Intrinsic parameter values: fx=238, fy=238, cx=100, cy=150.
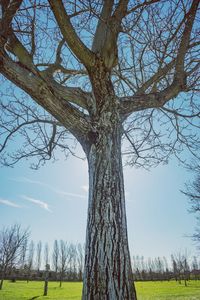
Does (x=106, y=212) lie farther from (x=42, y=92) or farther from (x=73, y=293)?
(x=73, y=293)

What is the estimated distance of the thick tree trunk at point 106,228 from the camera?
2.17 m

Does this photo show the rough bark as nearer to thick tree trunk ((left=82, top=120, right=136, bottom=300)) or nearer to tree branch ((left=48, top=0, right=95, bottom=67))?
thick tree trunk ((left=82, top=120, right=136, bottom=300))

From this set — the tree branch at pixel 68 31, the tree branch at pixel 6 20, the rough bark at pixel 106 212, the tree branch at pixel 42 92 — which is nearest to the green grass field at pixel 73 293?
the rough bark at pixel 106 212

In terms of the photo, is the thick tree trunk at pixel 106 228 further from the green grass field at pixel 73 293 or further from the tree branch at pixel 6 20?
the green grass field at pixel 73 293

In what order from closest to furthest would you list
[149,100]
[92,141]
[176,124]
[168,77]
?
[92,141], [149,100], [168,77], [176,124]

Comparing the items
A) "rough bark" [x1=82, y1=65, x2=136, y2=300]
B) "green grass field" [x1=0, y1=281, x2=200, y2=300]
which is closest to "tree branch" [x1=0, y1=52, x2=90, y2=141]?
"rough bark" [x1=82, y1=65, x2=136, y2=300]

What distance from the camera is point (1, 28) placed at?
3053mm

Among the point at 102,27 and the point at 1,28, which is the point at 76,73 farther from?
the point at 1,28

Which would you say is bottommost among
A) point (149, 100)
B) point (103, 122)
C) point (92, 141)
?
point (92, 141)

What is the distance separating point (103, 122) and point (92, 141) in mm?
289

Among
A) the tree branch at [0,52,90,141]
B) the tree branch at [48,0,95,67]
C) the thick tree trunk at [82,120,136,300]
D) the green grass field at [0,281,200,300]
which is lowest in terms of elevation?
the green grass field at [0,281,200,300]

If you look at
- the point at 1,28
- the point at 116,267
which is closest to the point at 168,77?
the point at 1,28

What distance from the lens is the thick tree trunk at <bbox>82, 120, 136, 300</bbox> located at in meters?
2.17

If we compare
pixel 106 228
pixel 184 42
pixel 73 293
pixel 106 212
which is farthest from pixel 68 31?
pixel 73 293
